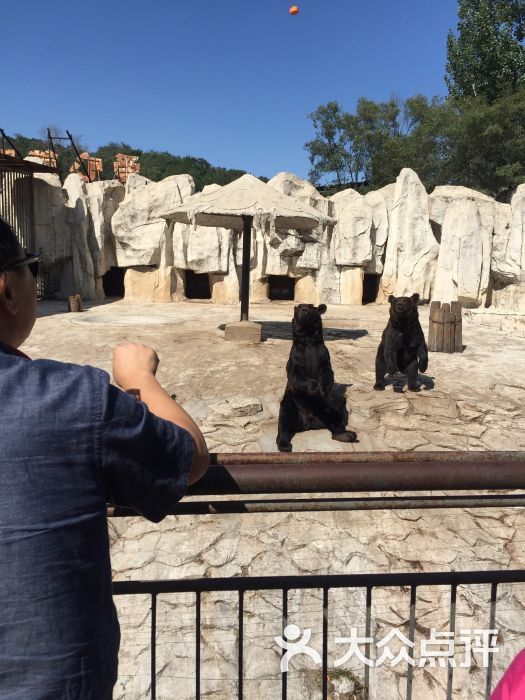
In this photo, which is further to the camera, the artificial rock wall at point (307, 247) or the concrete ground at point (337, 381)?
the artificial rock wall at point (307, 247)

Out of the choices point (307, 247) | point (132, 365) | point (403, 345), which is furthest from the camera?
point (307, 247)

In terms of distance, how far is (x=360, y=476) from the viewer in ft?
4.38

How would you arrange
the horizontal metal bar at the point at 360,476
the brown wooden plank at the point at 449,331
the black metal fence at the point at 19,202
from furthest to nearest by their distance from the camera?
the black metal fence at the point at 19,202, the brown wooden plank at the point at 449,331, the horizontal metal bar at the point at 360,476

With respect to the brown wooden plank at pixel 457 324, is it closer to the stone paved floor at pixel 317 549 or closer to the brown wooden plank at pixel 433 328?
the brown wooden plank at pixel 433 328

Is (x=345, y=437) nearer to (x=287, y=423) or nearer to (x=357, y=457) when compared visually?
(x=287, y=423)

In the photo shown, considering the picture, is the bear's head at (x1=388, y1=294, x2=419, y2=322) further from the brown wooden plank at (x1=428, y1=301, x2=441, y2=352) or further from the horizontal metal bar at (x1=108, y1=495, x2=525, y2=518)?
the horizontal metal bar at (x1=108, y1=495, x2=525, y2=518)

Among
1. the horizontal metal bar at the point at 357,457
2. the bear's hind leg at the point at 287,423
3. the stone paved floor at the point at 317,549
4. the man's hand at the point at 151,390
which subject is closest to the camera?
the man's hand at the point at 151,390

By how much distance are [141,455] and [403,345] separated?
19.7 feet

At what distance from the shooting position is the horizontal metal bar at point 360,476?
50.9 inches

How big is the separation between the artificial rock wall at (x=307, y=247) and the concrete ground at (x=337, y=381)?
5393 mm

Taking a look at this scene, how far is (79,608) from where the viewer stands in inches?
35.1

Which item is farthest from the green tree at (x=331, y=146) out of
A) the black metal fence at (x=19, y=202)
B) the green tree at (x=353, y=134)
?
the black metal fence at (x=19, y=202)

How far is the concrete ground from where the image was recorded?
5887 mm

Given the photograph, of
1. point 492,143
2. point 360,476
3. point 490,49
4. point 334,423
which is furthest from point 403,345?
point 490,49
